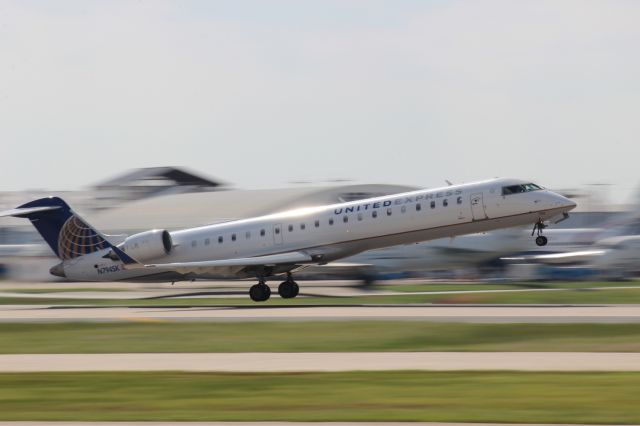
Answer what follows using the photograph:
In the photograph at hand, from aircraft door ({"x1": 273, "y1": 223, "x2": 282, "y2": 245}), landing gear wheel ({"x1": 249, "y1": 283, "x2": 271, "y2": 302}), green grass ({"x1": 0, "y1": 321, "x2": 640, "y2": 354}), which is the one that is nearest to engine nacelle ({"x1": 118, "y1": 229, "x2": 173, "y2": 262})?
landing gear wheel ({"x1": 249, "y1": 283, "x2": 271, "y2": 302})

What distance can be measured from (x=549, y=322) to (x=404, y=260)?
33.6m

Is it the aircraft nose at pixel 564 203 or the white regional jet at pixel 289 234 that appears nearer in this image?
the aircraft nose at pixel 564 203

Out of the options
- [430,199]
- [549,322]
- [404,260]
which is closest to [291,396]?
[549,322]

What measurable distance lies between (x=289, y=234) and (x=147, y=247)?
654 cm

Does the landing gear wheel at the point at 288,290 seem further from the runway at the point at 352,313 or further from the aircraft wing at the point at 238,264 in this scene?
the runway at the point at 352,313

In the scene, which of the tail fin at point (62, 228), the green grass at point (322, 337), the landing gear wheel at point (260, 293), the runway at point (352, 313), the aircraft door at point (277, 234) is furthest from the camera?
the tail fin at point (62, 228)

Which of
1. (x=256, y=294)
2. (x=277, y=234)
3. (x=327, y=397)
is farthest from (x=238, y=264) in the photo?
(x=327, y=397)

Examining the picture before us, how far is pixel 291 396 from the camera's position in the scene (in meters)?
17.5

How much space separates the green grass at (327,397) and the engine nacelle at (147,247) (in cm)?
2587

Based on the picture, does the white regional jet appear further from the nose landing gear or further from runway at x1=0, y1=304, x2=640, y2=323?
runway at x1=0, y1=304, x2=640, y2=323

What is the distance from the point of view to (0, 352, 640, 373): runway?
68.7ft

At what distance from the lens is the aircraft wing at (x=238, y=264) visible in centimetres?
4434

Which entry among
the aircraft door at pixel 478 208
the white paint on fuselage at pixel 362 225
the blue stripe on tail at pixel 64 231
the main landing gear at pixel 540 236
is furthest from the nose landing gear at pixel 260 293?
the main landing gear at pixel 540 236

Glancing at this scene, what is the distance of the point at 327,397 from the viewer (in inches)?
682
